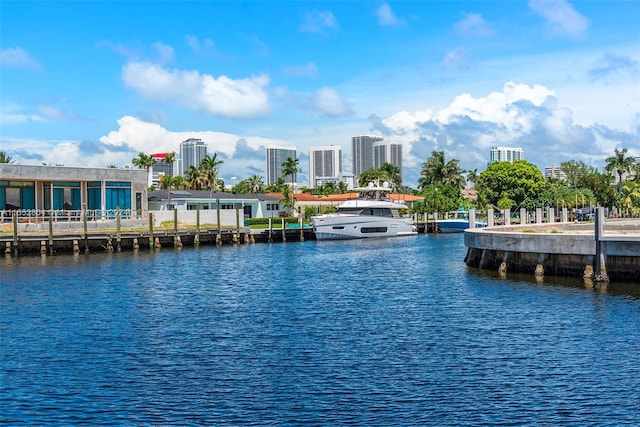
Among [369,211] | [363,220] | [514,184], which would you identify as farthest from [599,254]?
[514,184]

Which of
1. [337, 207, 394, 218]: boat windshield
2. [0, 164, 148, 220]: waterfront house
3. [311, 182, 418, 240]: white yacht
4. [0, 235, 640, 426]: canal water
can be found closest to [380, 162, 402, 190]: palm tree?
[311, 182, 418, 240]: white yacht

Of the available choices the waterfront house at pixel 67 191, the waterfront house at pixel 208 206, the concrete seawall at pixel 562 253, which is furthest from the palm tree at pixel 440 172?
the concrete seawall at pixel 562 253

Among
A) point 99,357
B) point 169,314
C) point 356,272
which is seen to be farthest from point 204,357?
point 356,272

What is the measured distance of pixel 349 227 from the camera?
81562 mm

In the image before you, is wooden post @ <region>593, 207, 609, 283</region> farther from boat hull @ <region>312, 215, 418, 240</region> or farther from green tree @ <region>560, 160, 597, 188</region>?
green tree @ <region>560, 160, 597, 188</region>

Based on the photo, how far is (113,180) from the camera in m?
74.5

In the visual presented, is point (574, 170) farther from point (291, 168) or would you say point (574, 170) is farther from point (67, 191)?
point (67, 191)

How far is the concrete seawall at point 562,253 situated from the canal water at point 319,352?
112 centimetres

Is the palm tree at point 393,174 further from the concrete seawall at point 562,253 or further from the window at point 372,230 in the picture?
the concrete seawall at point 562,253

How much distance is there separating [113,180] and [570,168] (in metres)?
118

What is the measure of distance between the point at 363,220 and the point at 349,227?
6.35 ft

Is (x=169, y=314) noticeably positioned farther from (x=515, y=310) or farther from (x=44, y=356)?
(x=515, y=310)

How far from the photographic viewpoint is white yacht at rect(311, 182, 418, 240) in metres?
81.3

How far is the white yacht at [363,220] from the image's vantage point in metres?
81.3
